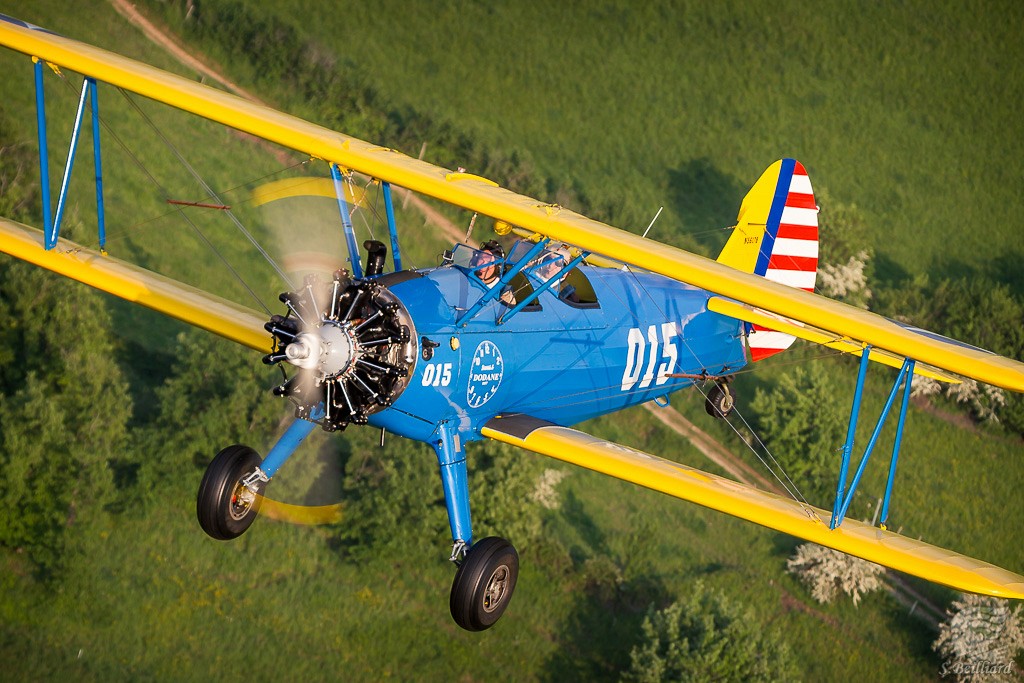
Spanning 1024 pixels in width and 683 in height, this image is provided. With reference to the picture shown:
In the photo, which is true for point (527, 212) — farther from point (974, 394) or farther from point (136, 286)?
point (974, 394)

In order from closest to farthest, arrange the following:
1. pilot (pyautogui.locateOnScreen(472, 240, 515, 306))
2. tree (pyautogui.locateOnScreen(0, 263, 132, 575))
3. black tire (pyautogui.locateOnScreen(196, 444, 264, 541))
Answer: black tire (pyautogui.locateOnScreen(196, 444, 264, 541)), pilot (pyautogui.locateOnScreen(472, 240, 515, 306)), tree (pyautogui.locateOnScreen(0, 263, 132, 575))

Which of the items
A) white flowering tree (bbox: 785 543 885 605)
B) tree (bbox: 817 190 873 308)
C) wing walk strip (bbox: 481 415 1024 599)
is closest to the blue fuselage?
wing walk strip (bbox: 481 415 1024 599)

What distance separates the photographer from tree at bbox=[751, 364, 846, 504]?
24.2 meters

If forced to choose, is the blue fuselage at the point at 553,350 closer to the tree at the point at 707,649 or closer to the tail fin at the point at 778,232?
the tail fin at the point at 778,232

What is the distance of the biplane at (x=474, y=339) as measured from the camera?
10.2 meters

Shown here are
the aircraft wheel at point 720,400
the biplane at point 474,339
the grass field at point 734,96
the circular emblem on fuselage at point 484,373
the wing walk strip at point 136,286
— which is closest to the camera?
the biplane at point 474,339

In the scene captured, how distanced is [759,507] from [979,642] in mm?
13255

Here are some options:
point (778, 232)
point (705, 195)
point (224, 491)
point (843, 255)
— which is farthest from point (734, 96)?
point (224, 491)

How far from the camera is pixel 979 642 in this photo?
22.5 m

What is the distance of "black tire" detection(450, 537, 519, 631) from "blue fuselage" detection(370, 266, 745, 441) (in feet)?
3.75

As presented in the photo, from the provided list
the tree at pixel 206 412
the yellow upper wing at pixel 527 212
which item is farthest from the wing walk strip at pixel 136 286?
the tree at pixel 206 412

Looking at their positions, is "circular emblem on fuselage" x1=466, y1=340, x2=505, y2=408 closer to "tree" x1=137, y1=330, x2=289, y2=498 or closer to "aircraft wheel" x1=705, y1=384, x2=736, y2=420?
"aircraft wheel" x1=705, y1=384, x2=736, y2=420

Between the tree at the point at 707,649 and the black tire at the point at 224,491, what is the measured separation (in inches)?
452

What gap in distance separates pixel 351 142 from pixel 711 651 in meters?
12.7
